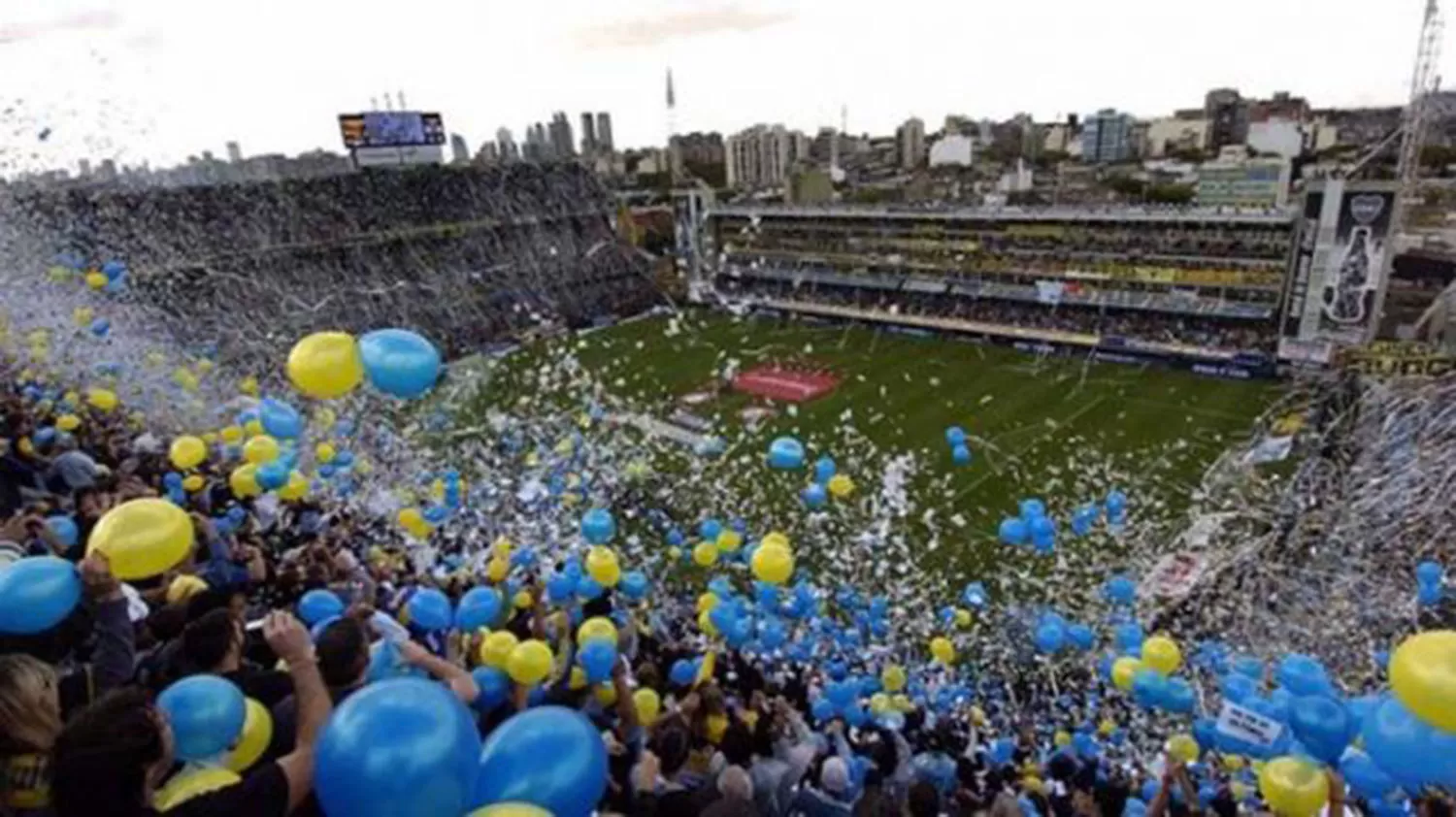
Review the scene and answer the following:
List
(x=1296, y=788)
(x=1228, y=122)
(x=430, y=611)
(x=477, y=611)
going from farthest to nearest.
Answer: (x=1228, y=122), (x=477, y=611), (x=430, y=611), (x=1296, y=788)

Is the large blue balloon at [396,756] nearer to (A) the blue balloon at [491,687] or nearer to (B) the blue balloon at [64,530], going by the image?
(A) the blue balloon at [491,687]

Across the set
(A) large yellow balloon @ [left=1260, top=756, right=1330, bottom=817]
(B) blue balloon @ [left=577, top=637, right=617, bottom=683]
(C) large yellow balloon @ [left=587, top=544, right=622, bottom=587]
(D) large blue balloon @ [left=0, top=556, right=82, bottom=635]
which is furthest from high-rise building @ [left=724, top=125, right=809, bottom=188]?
(D) large blue balloon @ [left=0, top=556, right=82, bottom=635]

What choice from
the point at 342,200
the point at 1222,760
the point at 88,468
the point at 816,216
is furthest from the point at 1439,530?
the point at 342,200

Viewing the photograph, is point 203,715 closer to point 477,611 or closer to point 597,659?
point 597,659

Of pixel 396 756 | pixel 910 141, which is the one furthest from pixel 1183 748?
pixel 910 141

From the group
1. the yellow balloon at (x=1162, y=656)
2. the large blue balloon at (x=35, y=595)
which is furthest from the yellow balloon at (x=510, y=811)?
the yellow balloon at (x=1162, y=656)

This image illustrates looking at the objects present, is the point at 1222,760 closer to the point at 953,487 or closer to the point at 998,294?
the point at 953,487

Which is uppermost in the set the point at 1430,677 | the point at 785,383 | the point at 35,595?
the point at 35,595

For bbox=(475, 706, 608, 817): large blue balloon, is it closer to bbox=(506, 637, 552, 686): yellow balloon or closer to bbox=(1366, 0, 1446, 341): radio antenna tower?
bbox=(506, 637, 552, 686): yellow balloon
